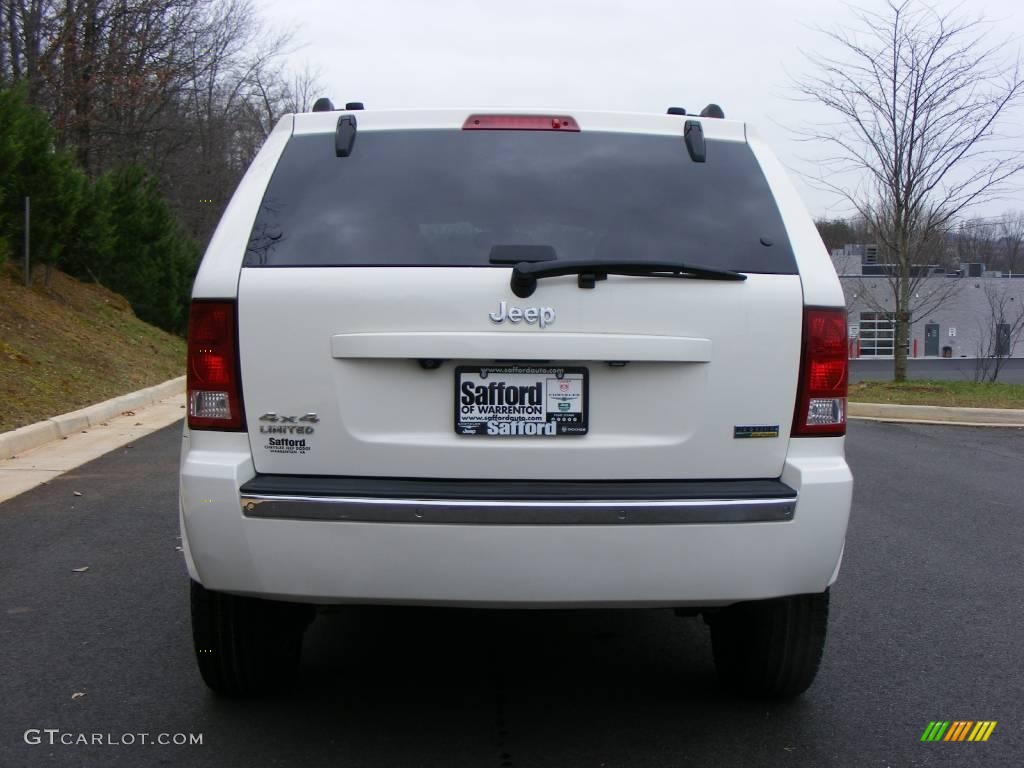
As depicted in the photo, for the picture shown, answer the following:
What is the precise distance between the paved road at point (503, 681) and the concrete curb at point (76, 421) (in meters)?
3.32

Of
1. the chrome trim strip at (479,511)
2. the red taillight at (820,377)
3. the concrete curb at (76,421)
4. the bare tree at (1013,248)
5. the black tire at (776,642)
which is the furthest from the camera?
the bare tree at (1013,248)

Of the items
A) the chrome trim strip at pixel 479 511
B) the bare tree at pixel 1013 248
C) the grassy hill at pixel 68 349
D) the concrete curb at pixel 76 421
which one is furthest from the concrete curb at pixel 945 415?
the bare tree at pixel 1013 248

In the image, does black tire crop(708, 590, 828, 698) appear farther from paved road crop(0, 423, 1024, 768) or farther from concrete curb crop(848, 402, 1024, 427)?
concrete curb crop(848, 402, 1024, 427)

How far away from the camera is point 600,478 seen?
3.20 metres

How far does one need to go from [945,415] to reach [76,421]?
10.7m

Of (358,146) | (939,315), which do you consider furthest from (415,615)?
(939,315)

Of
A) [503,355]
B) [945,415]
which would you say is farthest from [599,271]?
[945,415]

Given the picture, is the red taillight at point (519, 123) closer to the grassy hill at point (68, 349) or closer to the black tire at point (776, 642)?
the black tire at point (776, 642)

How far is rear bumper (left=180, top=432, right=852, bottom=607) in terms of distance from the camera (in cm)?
307

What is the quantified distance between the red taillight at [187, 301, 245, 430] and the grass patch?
44.0 ft

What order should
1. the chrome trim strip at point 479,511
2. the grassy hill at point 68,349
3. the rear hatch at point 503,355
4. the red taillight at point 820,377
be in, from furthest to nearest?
the grassy hill at point 68,349 → the red taillight at point 820,377 → the rear hatch at point 503,355 → the chrome trim strip at point 479,511

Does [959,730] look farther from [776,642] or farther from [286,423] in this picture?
[286,423]

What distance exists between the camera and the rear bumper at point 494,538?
307 cm

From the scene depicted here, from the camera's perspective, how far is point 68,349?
14031 millimetres
